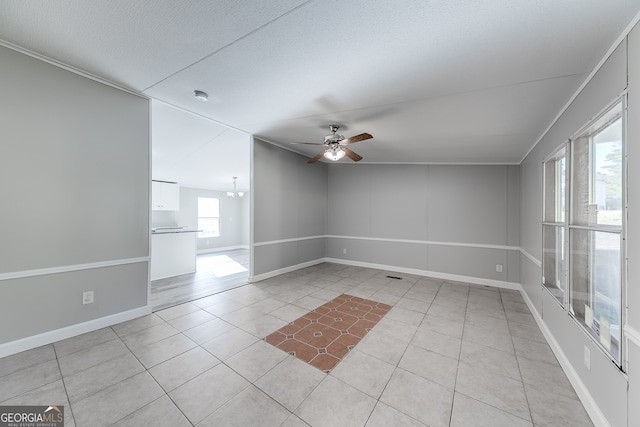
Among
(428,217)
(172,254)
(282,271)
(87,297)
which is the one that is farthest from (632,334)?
(172,254)

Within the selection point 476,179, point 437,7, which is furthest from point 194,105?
point 476,179

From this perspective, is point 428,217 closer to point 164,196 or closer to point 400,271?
point 400,271

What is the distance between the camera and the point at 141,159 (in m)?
2.98

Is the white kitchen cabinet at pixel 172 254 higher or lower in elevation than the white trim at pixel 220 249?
higher

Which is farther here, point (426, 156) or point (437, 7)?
point (426, 156)

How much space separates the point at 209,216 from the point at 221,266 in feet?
12.2

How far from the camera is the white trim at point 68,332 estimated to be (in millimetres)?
2131

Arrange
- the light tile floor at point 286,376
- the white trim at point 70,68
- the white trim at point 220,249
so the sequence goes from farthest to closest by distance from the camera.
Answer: the white trim at point 220,249
the white trim at point 70,68
the light tile floor at point 286,376

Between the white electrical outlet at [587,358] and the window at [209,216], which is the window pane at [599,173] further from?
the window at [209,216]

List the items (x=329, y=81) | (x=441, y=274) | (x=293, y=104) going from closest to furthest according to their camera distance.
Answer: (x=329, y=81), (x=293, y=104), (x=441, y=274)

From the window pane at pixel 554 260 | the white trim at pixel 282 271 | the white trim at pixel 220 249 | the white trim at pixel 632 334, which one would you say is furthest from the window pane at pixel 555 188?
the white trim at pixel 220 249

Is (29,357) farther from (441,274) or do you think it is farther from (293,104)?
(441,274)

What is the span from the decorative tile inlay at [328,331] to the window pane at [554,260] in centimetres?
188

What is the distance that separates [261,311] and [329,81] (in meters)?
3.00
